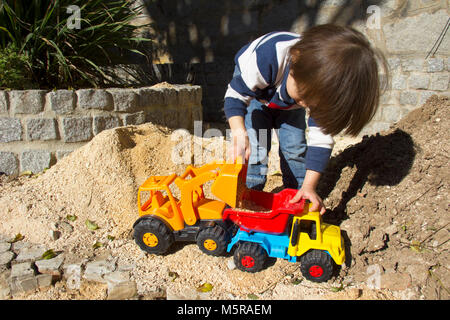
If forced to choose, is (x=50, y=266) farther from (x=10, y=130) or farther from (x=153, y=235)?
(x=10, y=130)

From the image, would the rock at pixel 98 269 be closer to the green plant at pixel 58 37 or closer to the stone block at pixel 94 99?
the stone block at pixel 94 99

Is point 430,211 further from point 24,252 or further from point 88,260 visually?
point 24,252

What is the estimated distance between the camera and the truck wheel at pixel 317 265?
5.88 feet

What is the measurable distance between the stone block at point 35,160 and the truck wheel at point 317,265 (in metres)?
2.29

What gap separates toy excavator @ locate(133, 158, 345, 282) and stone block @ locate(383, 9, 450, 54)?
3023 millimetres

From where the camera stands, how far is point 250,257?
188 centimetres

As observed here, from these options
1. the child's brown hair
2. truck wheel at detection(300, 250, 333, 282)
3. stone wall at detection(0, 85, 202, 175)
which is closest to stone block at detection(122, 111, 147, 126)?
stone wall at detection(0, 85, 202, 175)

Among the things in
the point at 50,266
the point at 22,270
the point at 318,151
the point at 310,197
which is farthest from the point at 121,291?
the point at 318,151

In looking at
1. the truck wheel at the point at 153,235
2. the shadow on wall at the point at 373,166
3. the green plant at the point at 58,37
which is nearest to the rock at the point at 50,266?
the truck wheel at the point at 153,235

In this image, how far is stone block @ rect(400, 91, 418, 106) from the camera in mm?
4137

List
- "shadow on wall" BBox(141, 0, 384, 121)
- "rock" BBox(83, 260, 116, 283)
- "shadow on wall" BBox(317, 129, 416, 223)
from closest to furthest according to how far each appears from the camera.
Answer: "rock" BBox(83, 260, 116, 283)
"shadow on wall" BBox(317, 129, 416, 223)
"shadow on wall" BBox(141, 0, 384, 121)

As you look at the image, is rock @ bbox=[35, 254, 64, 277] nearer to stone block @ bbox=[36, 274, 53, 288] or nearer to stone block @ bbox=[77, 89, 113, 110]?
stone block @ bbox=[36, 274, 53, 288]

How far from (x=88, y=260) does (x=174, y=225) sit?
1.77ft

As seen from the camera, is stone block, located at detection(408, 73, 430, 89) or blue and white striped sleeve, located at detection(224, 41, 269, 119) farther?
Result: stone block, located at detection(408, 73, 430, 89)
